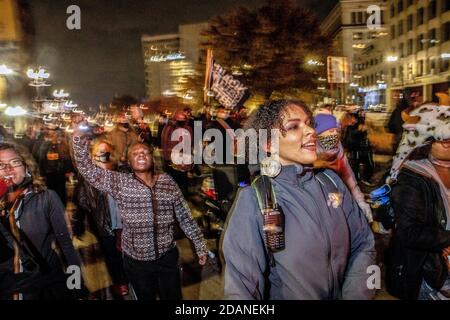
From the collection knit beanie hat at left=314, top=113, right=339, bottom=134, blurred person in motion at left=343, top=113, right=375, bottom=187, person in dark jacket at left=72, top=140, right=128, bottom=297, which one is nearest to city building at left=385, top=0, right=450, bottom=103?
blurred person in motion at left=343, top=113, right=375, bottom=187

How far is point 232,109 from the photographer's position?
852 centimetres

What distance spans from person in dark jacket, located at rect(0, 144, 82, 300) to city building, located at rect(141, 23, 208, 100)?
101 feet

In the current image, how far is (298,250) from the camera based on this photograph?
211 cm

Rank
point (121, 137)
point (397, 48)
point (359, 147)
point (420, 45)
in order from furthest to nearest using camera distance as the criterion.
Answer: point (397, 48)
point (420, 45)
point (359, 147)
point (121, 137)

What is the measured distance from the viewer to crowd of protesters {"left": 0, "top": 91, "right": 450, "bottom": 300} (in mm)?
2125

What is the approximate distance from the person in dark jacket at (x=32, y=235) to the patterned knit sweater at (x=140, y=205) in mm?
438

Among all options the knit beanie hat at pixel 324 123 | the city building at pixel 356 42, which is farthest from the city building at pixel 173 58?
the knit beanie hat at pixel 324 123

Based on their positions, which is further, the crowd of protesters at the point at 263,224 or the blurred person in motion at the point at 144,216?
the blurred person in motion at the point at 144,216

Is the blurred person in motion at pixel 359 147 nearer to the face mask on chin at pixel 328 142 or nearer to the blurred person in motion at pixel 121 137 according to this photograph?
the blurred person in motion at pixel 121 137

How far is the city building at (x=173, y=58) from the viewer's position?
1840 inches

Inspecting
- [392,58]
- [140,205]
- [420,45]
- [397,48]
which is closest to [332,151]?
[140,205]

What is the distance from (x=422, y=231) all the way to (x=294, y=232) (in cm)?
109

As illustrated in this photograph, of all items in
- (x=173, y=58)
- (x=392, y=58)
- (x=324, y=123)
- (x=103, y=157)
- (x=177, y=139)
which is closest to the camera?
(x=324, y=123)

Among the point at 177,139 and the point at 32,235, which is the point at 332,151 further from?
the point at 177,139
